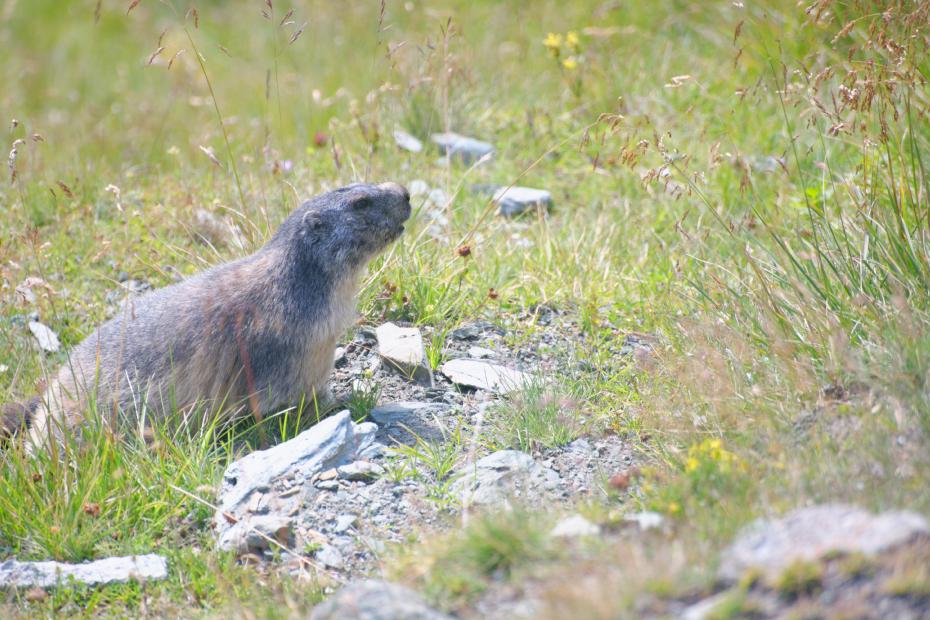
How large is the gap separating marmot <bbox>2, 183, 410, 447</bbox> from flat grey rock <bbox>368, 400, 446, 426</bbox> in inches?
15.1

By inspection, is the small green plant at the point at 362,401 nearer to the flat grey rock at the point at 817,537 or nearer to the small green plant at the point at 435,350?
the small green plant at the point at 435,350

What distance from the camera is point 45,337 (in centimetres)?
621

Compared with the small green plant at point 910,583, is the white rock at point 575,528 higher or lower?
lower

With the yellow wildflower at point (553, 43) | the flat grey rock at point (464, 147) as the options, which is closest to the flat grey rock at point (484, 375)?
the flat grey rock at point (464, 147)

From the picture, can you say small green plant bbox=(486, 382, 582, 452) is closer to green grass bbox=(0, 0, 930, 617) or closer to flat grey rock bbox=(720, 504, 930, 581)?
green grass bbox=(0, 0, 930, 617)

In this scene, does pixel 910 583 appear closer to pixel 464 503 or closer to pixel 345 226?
pixel 464 503

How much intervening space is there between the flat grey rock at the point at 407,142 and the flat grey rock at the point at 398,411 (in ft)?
9.66

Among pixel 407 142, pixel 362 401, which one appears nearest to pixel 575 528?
pixel 362 401

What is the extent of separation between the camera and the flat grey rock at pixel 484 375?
17.1 feet

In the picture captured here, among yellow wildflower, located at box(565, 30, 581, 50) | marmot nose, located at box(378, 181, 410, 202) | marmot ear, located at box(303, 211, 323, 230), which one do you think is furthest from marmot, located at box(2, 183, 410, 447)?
yellow wildflower, located at box(565, 30, 581, 50)

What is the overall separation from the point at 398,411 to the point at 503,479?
1.05 m

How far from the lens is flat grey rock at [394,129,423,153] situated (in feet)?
25.5

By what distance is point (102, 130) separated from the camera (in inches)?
373

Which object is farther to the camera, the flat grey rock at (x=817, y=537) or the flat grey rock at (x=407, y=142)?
the flat grey rock at (x=407, y=142)
